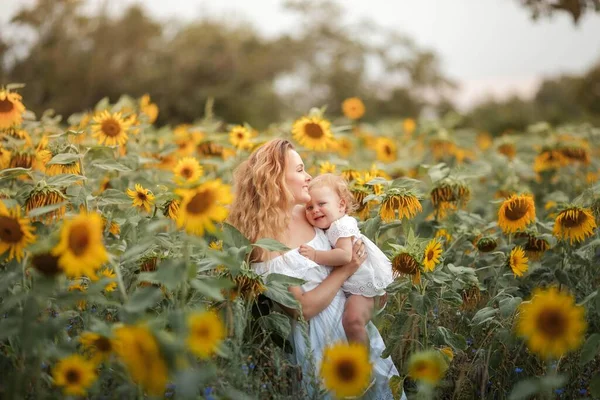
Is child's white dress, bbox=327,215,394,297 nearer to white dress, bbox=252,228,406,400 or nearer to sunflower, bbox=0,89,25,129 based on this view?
white dress, bbox=252,228,406,400

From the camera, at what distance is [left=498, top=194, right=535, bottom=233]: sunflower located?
306 centimetres

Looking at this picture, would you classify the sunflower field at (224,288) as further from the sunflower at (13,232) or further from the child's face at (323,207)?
the child's face at (323,207)

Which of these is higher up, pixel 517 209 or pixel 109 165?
pixel 109 165

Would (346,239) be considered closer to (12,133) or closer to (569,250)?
(569,250)

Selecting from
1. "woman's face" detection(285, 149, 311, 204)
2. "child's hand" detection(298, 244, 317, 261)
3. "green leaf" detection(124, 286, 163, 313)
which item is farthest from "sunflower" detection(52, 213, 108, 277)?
"woman's face" detection(285, 149, 311, 204)

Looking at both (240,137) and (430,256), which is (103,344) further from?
(240,137)

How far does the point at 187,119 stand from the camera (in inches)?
535

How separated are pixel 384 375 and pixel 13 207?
1.60m

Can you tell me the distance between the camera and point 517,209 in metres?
3.06

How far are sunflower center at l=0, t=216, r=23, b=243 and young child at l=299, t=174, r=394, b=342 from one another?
112cm

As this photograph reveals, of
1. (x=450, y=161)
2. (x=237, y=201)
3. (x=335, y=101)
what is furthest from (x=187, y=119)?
(x=335, y=101)

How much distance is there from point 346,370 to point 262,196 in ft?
3.54

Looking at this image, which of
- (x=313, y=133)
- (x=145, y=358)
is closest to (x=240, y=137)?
(x=313, y=133)

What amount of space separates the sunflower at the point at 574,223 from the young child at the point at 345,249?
0.87 metres
